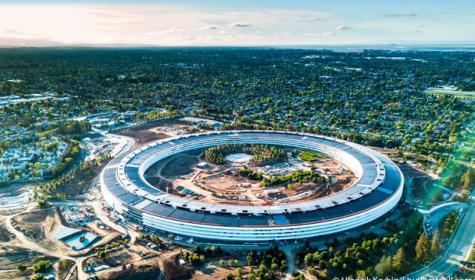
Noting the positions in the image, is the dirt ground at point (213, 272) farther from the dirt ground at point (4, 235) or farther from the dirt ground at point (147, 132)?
the dirt ground at point (147, 132)

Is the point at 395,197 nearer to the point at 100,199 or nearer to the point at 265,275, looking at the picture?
the point at 265,275

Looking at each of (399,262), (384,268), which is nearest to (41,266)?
(384,268)

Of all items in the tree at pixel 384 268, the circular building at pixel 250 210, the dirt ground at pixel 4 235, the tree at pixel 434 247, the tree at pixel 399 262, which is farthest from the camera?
the dirt ground at pixel 4 235

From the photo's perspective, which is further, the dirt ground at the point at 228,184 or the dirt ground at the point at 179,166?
the dirt ground at the point at 179,166

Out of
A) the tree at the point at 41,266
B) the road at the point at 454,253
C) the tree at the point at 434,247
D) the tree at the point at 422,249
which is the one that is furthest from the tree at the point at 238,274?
the tree at the point at 434,247

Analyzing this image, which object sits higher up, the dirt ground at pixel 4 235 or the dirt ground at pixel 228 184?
the dirt ground at pixel 228 184

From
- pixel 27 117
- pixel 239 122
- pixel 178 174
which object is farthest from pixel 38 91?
pixel 178 174

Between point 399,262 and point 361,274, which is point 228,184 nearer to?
point 361,274
